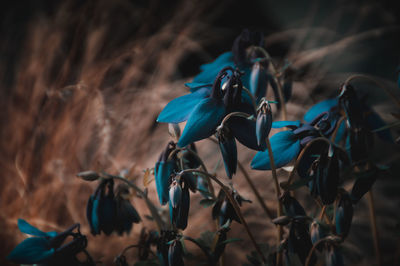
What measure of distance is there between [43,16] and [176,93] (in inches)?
25.1

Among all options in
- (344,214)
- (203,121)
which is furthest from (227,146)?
(344,214)

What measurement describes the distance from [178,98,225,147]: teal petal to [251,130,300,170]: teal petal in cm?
7

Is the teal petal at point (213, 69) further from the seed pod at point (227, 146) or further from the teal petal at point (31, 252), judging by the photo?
the teal petal at point (31, 252)

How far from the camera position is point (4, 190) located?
102 cm

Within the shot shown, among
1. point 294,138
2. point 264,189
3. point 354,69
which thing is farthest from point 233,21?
Answer: point 294,138

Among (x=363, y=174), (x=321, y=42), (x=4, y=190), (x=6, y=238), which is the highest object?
(x=321, y=42)

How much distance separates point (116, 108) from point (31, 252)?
53cm

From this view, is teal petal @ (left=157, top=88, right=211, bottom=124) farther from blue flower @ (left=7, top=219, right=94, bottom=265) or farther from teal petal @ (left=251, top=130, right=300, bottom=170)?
blue flower @ (left=7, top=219, right=94, bottom=265)

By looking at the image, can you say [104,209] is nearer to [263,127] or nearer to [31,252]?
[31,252]

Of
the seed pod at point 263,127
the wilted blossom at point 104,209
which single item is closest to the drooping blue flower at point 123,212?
the wilted blossom at point 104,209

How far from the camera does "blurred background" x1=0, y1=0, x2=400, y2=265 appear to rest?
2.62 feet

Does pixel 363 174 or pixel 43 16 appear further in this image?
pixel 43 16

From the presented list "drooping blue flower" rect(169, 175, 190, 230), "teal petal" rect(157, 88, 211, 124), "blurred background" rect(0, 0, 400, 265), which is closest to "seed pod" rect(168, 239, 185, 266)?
"drooping blue flower" rect(169, 175, 190, 230)

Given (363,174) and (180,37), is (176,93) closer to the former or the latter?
(180,37)
